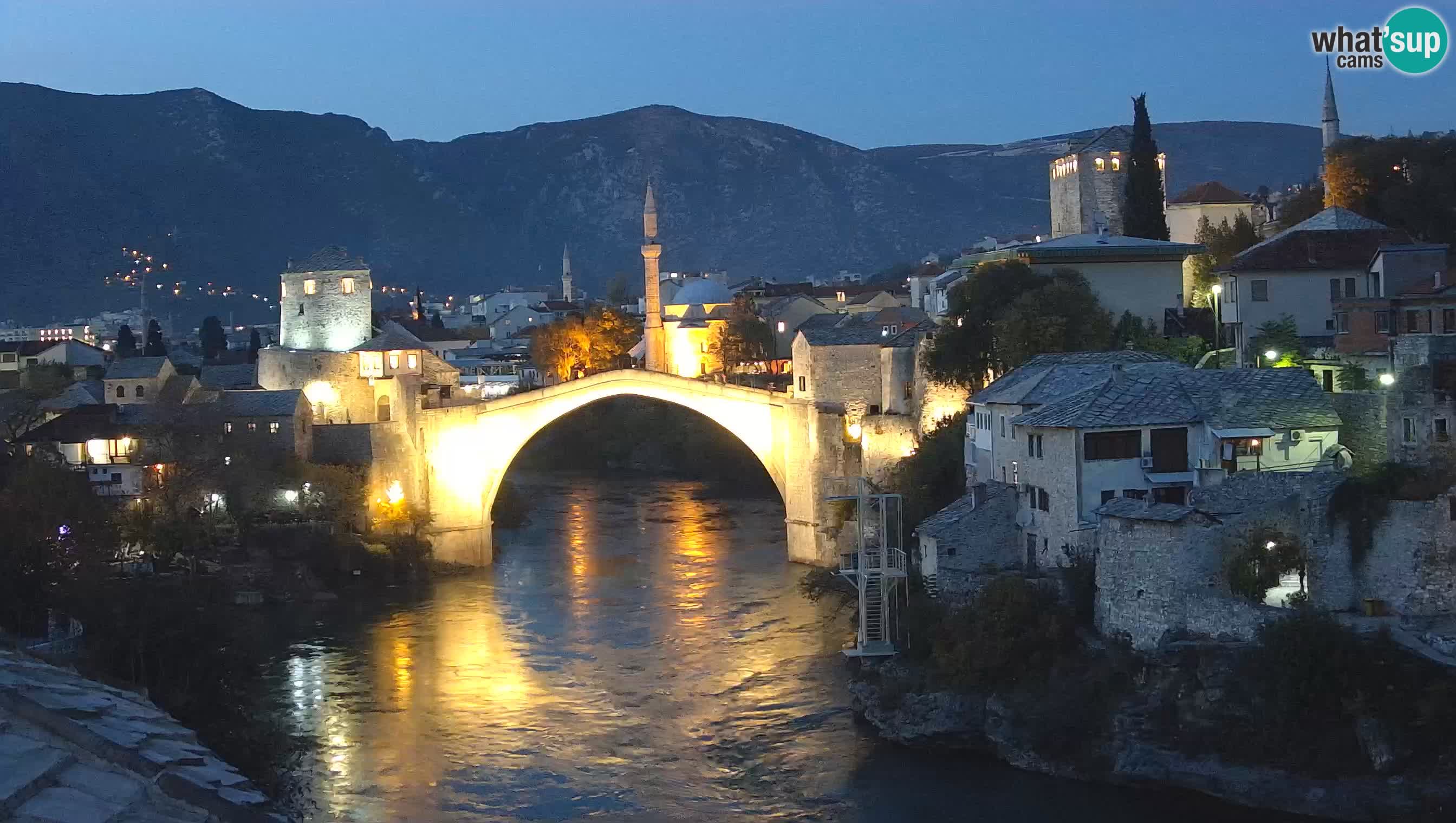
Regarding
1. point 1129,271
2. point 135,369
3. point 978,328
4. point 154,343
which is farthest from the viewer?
point 154,343

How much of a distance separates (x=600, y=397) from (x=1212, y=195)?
46.5ft

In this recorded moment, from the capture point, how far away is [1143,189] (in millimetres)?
34938

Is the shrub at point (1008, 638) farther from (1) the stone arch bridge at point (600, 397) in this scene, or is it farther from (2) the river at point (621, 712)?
(1) the stone arch bridge at point (600, 397)

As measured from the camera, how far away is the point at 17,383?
137ft

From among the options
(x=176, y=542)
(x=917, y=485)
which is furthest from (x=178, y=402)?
(x=917, y=485)

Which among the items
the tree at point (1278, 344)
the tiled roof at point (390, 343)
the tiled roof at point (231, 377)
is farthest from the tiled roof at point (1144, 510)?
the tiled roof at point (231, 377)

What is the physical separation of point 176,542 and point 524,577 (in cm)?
616

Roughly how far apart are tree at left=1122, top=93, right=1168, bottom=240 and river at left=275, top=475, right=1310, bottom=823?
9.56 meters

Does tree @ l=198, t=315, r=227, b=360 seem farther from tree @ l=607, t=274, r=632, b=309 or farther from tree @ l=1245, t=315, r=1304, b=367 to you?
tree @ l=1245, t=315, r=1304, b=367

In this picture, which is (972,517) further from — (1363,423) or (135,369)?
(135,369)

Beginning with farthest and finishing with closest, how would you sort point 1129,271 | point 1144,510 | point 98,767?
point 1129,271, point 1144,510, point 98,767

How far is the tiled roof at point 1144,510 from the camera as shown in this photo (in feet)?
60.7

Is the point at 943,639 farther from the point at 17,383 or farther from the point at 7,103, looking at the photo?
the point at 7,103

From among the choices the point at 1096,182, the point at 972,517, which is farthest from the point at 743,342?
the point at 972,517
